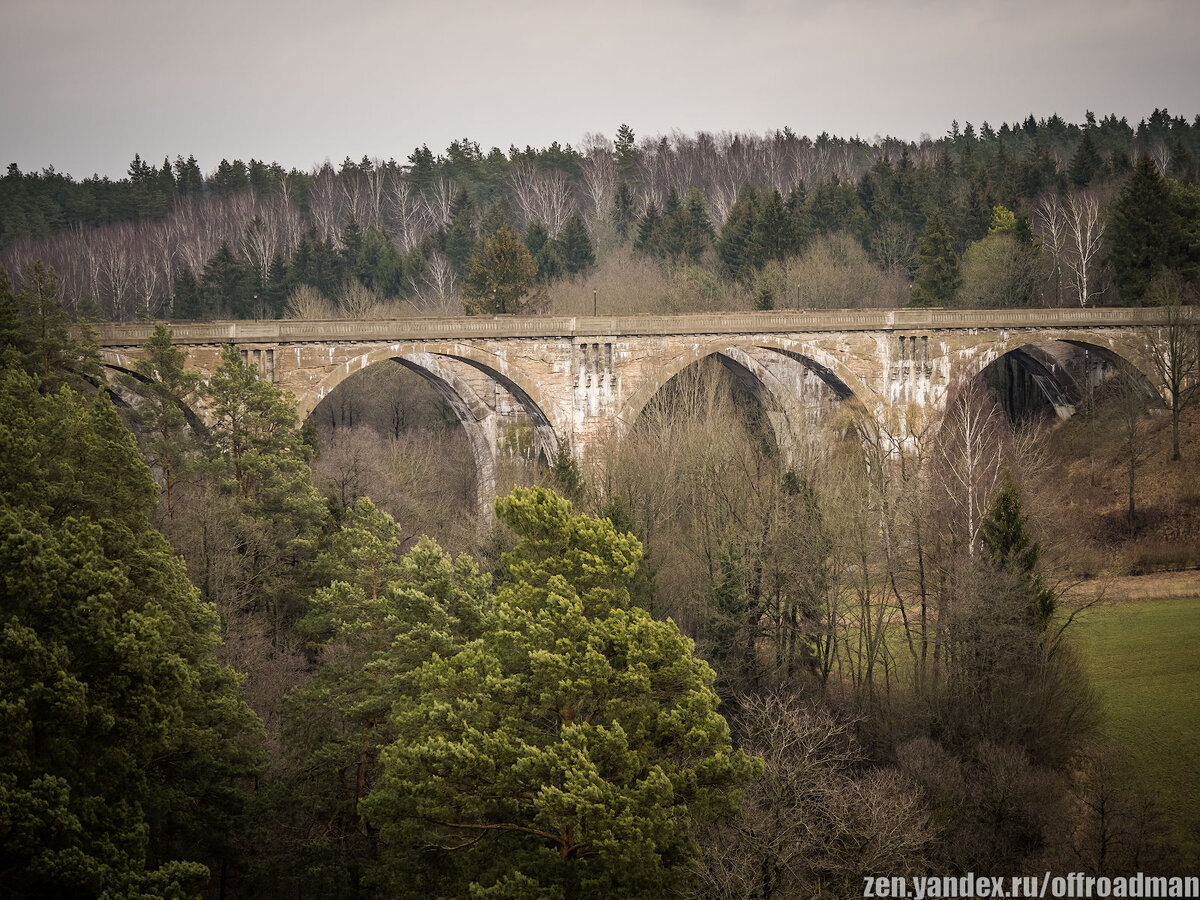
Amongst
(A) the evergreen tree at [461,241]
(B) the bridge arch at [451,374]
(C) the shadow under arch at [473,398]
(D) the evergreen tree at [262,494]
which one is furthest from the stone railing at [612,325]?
(A) the evergreen tree at [461,241]

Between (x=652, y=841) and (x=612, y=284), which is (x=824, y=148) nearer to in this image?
(x=612, y=284)

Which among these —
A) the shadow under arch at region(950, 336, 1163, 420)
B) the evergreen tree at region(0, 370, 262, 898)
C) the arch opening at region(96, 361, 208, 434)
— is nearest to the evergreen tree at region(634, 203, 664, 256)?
the shadow under arch at region(950, 336, 1163, 420)

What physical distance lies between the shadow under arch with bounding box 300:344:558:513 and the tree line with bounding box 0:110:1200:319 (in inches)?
648

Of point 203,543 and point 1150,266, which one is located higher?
point 1150,266

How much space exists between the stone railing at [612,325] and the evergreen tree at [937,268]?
1220 cm

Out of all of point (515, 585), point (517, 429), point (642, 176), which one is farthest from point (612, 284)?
point (515, 585)

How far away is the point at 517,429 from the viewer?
4544cm

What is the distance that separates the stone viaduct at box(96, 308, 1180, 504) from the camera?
1613 inches

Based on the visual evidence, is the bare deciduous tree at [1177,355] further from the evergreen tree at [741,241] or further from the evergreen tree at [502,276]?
the evergreen tree at [502,276]

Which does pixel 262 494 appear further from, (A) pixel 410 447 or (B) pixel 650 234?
(B) pixel 650 234

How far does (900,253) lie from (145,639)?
6379cm

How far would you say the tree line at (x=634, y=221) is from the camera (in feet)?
201

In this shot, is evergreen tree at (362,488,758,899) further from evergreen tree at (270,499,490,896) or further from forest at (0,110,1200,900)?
evergreen tree at (270,499,490,896)

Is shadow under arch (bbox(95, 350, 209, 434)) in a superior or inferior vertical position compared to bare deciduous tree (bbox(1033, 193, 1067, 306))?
inferior
